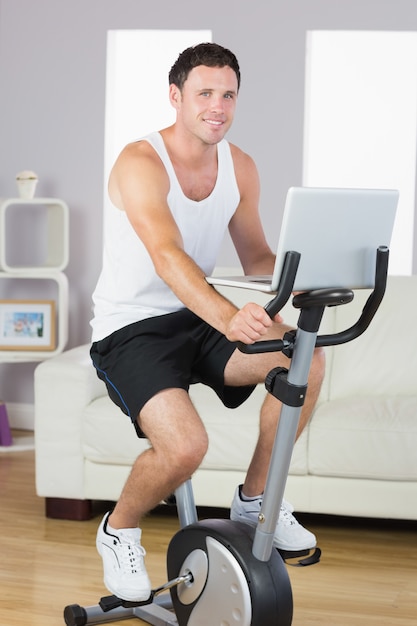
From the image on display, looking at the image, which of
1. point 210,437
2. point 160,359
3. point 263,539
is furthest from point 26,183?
point 263,539

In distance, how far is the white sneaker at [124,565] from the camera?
230 centimetres

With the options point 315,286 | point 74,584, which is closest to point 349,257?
point 315,286

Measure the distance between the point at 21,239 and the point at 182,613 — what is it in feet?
9.37

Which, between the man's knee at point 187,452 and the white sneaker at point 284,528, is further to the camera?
the white sneaker at point 284,528

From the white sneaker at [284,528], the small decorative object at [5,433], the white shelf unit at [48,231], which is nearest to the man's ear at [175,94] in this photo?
the white sneaker at [284,528]

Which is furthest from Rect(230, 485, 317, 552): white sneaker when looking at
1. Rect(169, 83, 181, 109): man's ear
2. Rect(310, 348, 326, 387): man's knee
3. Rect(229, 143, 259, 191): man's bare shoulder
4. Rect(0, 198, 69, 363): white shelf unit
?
Rect(0, 198, 69, 363): white shelf unit

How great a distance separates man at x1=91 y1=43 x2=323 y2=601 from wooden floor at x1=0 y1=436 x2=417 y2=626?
44 centimetres

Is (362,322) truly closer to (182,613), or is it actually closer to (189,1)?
(182,613)

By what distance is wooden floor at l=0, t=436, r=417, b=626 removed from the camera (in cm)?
273

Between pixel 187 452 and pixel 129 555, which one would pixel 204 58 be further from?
pixel 129 555

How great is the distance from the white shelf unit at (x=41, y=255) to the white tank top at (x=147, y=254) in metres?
2.02

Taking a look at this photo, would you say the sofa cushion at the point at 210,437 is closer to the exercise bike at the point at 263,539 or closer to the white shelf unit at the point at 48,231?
the exercise bike at the point at 263,539

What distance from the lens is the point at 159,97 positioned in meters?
4.65

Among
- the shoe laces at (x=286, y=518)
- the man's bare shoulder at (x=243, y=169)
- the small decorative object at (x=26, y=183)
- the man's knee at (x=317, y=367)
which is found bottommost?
the shoe laces at (x=286, y=518)
